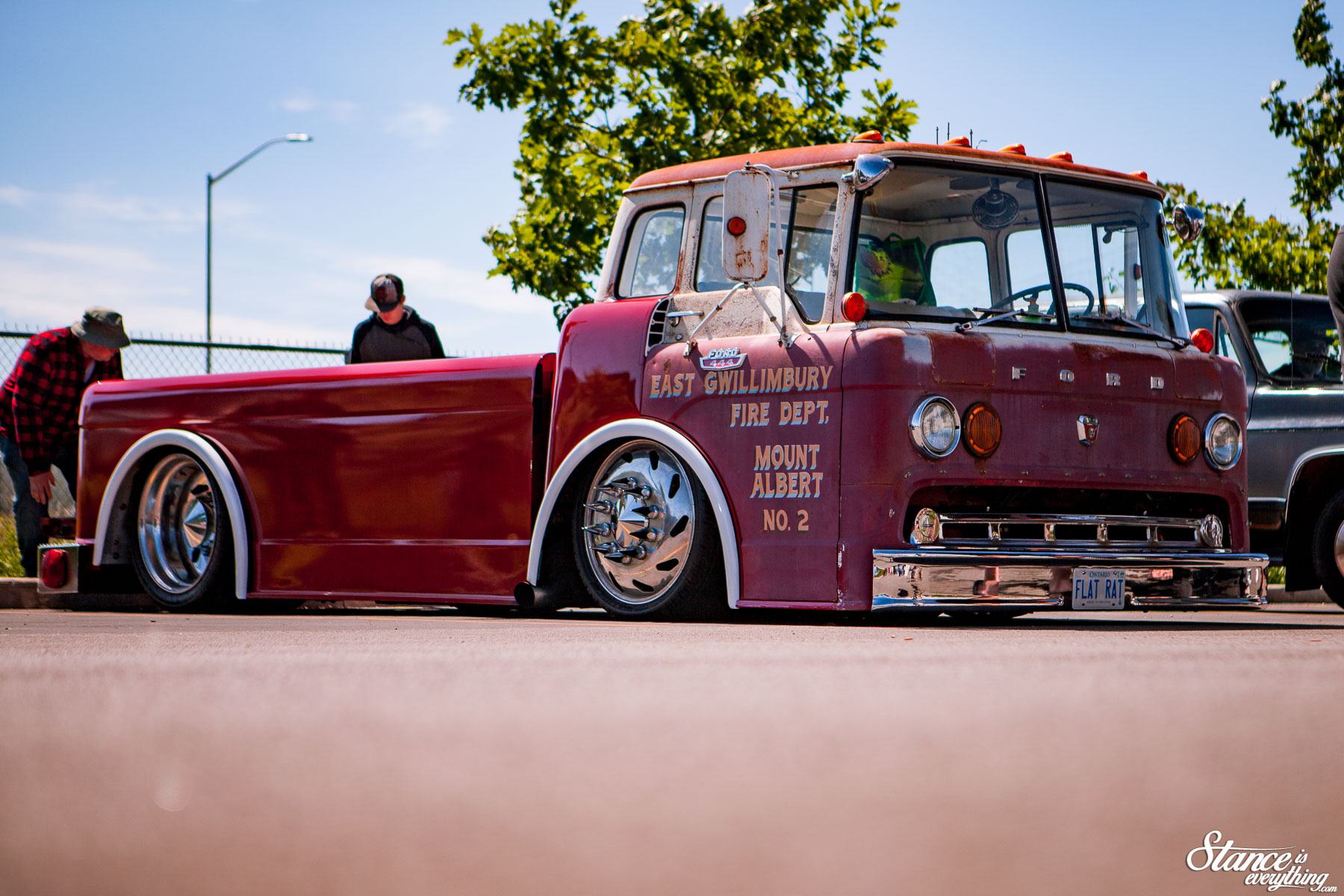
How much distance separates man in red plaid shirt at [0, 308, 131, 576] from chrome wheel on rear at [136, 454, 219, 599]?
123cm

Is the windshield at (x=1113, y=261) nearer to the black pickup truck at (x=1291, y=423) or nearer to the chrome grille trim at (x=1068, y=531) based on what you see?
the chrome grille trim at (x=1068, y=531)

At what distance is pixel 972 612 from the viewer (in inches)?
359

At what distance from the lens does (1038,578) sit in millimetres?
6926

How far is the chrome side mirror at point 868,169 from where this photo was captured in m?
7.35

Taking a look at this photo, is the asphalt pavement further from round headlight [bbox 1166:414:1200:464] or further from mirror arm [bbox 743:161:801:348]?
round headlight [bbox 1166:414:1200:464]

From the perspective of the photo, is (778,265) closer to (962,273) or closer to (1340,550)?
(962,273)

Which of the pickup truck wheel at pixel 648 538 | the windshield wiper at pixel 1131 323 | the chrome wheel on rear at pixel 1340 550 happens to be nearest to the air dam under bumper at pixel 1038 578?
the pickup truck wheel at pixel 648 538

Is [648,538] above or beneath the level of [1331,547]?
above

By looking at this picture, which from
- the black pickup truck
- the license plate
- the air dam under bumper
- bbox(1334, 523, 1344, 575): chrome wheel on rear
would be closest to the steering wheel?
the air dam under bumper

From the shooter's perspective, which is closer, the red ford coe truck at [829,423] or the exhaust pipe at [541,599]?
the red ford coe truck at [829,423]

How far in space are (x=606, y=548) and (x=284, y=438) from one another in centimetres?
240

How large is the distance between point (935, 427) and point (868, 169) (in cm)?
120

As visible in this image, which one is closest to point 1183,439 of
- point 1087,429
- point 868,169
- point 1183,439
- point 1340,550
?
point 1183,439

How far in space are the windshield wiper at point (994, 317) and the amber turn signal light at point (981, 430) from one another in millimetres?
356
